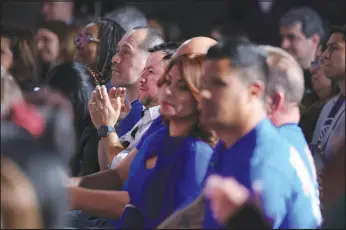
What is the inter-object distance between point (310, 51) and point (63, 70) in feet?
9.79

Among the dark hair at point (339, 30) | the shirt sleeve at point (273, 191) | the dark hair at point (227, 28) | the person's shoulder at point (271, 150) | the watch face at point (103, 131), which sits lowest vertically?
the dark hair at point (227, 28)

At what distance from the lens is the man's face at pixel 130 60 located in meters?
6.15

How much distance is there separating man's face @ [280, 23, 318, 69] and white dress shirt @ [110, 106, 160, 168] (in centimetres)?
327

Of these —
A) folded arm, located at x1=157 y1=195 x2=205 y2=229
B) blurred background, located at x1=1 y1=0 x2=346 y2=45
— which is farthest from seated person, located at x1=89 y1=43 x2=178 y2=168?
blurred background, located at x1=1 y1=0 x2=346 y2=45

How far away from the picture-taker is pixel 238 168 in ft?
11.9

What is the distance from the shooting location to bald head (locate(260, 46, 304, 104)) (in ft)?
13.6

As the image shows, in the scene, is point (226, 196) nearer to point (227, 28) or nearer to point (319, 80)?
point (319, 80)

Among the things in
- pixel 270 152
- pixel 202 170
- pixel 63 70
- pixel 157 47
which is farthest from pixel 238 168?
pixel 63 70

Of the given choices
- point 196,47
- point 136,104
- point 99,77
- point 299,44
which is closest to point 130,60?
point 136,104

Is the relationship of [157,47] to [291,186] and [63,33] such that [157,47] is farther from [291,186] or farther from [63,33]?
[63,33]

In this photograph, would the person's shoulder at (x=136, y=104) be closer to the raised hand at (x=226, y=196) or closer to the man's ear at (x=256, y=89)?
the man's ear at (x=256, y=89)

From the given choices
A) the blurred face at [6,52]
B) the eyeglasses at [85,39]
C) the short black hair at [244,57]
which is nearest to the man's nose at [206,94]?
the short black hair at [244,57]

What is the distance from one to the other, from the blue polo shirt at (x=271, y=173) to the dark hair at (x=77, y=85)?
238cm

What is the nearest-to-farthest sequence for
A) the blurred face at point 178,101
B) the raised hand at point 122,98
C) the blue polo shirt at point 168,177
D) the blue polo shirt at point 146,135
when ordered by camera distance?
the blue polo shirt at point 168,177 < the blurred face at point 178,101 < the blue polo shirt at point 146,135 < the raised hand at point 122,98
